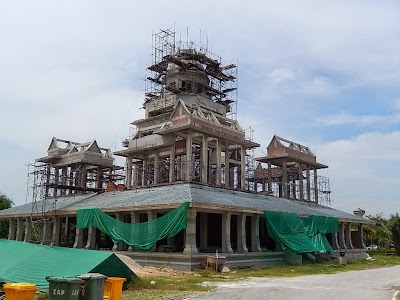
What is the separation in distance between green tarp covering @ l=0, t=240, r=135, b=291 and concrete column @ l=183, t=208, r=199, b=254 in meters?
9.13

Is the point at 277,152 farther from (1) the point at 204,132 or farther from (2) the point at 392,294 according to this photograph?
(2) the point at 392,294

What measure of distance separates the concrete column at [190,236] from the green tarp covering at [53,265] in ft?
30.0

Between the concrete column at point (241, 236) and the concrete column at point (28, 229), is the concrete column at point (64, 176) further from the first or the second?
the concrete column at point (241, 236)

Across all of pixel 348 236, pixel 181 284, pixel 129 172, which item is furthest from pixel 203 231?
pixel 348 236

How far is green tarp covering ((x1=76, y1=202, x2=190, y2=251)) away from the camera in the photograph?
2652 centimetres

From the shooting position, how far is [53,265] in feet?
53.1

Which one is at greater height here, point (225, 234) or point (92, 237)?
point (225, 234)

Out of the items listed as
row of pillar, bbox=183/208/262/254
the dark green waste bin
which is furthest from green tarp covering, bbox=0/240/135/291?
row of pillar, bbox=183/208/262/254

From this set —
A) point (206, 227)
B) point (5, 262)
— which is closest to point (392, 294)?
point (5, 262)

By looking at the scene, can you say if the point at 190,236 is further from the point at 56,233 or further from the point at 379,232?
the point at 379,232

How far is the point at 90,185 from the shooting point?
55.0 metres

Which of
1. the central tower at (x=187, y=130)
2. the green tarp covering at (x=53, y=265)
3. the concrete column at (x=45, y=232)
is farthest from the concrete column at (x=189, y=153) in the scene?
the green tarp covering at (x=53, y=265)

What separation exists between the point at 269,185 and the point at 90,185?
21530 mm

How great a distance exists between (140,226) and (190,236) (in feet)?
13.5
